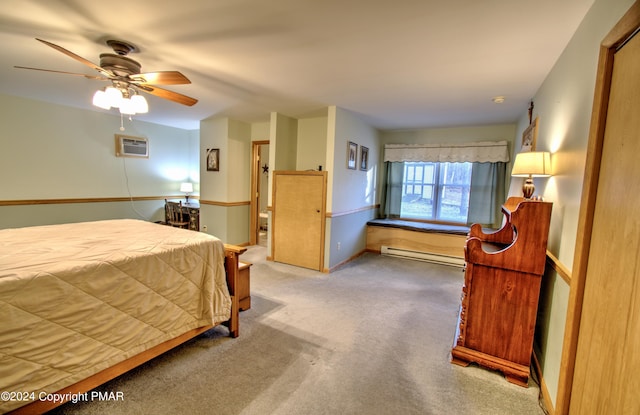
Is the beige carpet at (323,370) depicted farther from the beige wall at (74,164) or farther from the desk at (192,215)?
the beige wall at (74,164)

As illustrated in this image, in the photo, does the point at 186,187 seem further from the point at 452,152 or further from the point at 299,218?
the point at 452,152

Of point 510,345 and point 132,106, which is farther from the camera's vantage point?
point 132,106

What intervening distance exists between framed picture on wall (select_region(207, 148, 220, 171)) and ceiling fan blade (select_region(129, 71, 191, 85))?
2.68 m

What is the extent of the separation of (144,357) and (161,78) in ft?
6.33

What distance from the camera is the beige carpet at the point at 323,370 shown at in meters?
1.58

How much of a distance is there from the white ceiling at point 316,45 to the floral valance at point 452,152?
119cm

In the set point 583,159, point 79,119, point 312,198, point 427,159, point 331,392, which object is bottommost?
point 331,392

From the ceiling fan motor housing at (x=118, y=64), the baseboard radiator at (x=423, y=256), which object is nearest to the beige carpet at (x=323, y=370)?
the baseboard radiator at (x=423, y=256)

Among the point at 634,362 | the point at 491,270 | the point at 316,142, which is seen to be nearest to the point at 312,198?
the point at 316,142

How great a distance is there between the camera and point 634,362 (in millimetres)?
896

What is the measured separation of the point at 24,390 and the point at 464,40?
3.12 meters

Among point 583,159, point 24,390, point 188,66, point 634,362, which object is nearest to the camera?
point 634,362

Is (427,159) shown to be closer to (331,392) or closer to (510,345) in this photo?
(510,345)

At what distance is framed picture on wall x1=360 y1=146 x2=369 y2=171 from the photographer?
459 centimetres
